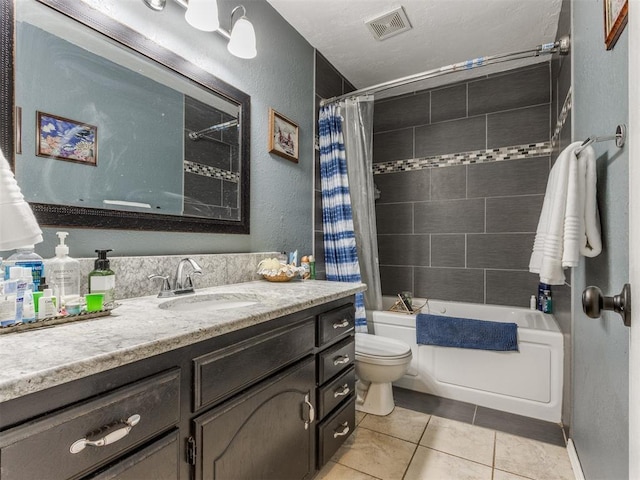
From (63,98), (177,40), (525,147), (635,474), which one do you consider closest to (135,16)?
(177,40)

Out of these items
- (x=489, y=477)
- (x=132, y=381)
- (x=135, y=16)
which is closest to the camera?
(x=132, y=381)

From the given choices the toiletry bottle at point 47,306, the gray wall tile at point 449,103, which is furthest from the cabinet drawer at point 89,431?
the gray wall tile at point 449,103

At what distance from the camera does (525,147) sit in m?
2.56

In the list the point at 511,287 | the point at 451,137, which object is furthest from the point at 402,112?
the point at 511,287

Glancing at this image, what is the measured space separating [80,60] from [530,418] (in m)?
2.79

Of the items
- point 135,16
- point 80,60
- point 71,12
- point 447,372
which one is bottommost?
point 447,372

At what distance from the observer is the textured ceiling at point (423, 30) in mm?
1948

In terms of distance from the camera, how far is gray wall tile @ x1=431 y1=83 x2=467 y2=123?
9.15ft

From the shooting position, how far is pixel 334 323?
1.40m

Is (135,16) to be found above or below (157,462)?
above

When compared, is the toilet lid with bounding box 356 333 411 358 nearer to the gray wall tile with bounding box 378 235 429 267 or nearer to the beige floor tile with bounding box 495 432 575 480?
the beige floor tile with bounding box 495 432 575 480

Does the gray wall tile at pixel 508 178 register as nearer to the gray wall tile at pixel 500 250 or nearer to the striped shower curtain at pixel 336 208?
the gray wall tile at pixel 500 250

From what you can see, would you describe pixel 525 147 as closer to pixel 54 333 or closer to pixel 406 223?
pixel 406 223

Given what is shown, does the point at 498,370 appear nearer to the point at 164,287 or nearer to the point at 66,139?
the point at 164,287
